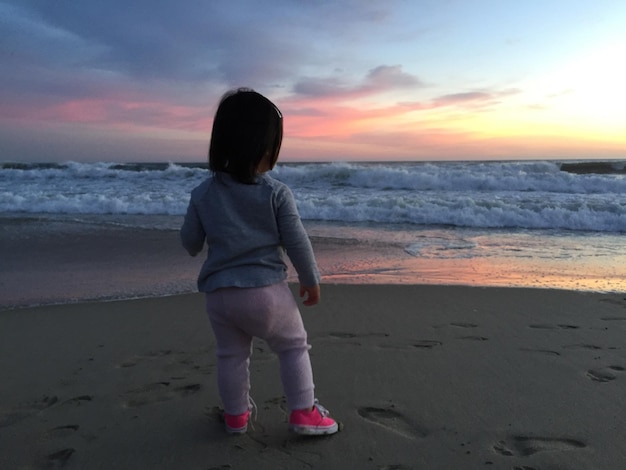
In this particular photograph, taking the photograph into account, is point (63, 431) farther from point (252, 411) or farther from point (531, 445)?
point (531, 445)

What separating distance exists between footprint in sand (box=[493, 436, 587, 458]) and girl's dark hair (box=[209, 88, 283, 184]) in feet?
4.86

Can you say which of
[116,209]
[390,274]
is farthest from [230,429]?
[116,209]

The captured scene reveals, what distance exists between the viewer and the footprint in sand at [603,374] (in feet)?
8.94

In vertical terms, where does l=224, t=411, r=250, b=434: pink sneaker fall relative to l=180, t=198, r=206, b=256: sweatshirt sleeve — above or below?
below

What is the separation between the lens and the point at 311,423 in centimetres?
216

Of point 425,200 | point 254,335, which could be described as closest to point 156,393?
point 254,335

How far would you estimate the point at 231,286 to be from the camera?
2068mm

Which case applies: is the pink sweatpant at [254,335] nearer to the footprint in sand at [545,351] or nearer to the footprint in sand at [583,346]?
the footprint in sand at [545,351]

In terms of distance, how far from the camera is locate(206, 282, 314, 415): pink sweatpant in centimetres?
209

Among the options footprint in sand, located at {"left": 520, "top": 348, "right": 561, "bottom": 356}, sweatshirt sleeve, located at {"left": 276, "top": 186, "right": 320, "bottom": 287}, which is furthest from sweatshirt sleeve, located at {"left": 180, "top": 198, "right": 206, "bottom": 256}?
footprint in sand, located at {"left": 520, "top": 348, "right": 561, "bottom": 356}

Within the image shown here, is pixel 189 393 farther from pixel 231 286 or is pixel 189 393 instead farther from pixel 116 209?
pixel 116 209

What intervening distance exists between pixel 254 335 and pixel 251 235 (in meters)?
0.43

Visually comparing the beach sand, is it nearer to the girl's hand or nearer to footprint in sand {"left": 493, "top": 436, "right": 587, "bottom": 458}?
footprint in sand {"left": 493, "top": 436, "right": 587, "bottom": 458}

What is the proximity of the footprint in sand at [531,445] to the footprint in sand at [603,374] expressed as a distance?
74cm
